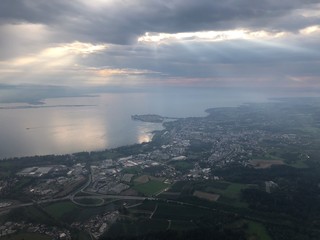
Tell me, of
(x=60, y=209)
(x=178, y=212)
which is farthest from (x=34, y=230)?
(x=178, y=212)

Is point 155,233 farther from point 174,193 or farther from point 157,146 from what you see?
point 157,146

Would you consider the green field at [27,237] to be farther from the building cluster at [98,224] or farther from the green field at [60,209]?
the green field at [60,209]

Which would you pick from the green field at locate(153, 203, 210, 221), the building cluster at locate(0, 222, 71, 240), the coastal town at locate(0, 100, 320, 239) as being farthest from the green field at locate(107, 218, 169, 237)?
the building cluster at locate(0, 222, 71, 240)

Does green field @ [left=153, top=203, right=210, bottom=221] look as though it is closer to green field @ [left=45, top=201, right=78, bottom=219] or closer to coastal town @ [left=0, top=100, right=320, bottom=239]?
coastal town @ [left=0, top=100, right=320, bottom=239]

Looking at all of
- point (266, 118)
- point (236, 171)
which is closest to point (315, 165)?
point (236, 171)

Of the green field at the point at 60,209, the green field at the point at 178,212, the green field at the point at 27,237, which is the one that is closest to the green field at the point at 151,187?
the green field at the point at 178,212

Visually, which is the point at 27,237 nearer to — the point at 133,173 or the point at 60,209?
the point at 60,209

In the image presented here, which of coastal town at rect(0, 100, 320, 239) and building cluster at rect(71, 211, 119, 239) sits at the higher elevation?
coastal town at rect(0, 100, 320, 239)

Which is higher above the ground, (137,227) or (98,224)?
(137,227)
